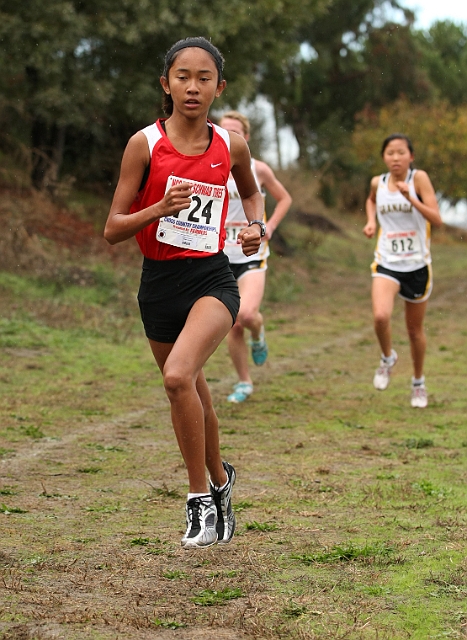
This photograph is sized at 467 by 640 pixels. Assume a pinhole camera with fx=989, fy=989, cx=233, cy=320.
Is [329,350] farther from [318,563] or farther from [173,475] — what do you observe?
[318,563]

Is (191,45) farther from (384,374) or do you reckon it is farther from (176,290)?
(384,374)

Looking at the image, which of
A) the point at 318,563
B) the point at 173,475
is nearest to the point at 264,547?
the point at 318,563

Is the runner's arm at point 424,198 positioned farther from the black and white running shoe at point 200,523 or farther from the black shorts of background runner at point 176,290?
the black and white running shoe at point 200,523

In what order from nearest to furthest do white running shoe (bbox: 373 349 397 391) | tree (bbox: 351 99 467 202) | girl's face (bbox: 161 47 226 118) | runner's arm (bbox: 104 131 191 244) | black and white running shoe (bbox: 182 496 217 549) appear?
1. runner's arm (bbox: 104 131 191 244)
2. black and white running shoe (bbox: 182 496 217 549)
3. girl's face (bbox: 161 47 226 118)
4. white running shoe (bbox: 373 349 397 391)
5. tree (bbox: 351 99 467 202)

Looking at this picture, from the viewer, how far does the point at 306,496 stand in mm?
5473

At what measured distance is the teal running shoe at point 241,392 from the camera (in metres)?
8.84

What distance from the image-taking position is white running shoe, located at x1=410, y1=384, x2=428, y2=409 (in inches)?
346

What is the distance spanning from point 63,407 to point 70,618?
502 centimetres

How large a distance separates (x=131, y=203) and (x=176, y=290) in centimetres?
Result: 43

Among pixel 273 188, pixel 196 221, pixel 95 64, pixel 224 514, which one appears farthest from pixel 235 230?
pixel 95 64

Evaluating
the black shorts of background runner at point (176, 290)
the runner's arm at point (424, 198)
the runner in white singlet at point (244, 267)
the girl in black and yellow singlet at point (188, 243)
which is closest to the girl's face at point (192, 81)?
the girl in black and yellow singlet at point (188, 243)

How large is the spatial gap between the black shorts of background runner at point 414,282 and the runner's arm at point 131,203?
15.2 feet

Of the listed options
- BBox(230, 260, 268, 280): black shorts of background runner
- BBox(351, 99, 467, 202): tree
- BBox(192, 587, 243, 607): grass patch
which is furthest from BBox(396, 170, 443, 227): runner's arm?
BBox(351, 99, 467, 202): tree

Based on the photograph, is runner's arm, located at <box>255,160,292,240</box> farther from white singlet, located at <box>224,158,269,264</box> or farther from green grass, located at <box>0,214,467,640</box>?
green grass, located at <box>0,214,467,640</box>
